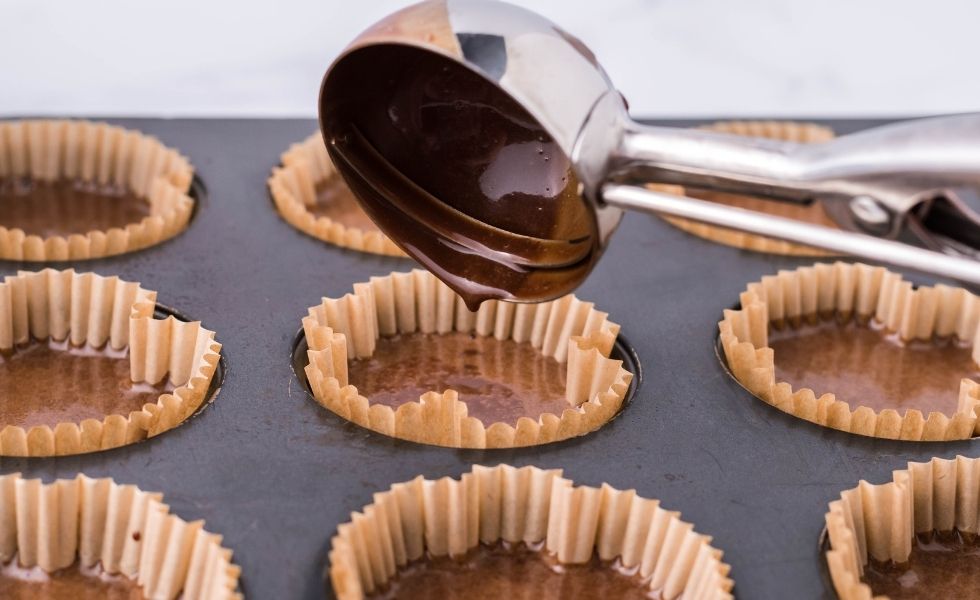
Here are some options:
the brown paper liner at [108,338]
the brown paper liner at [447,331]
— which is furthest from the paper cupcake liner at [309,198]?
the brown paper liner at [108,338]

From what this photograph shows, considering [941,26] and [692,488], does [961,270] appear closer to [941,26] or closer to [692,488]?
[692,488]

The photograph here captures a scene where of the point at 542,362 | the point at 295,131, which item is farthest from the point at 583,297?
the point at 295,131

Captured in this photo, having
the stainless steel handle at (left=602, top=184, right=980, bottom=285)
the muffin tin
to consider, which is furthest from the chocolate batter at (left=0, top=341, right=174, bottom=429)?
the stainless steel handle at (left=602, top=184, right=980, bottom=285)

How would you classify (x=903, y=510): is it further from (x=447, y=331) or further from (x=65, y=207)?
(x=65, y=207)

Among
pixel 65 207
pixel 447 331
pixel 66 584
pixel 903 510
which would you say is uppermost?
pixel 65 207

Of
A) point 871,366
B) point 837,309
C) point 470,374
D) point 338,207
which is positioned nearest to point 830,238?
point 470,374

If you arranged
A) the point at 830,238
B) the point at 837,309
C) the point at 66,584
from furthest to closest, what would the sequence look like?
the point at 837,309, the point at 66,584, the point at 830,238

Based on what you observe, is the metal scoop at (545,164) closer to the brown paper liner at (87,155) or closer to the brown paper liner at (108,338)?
the brown paper liner at (108,338)
